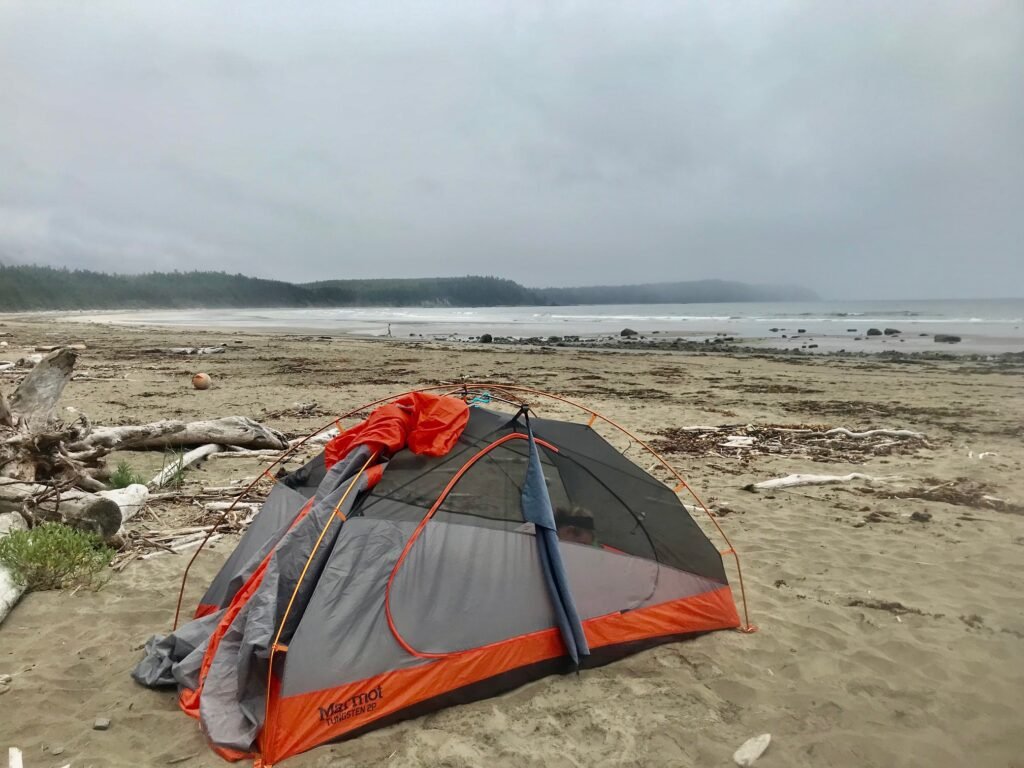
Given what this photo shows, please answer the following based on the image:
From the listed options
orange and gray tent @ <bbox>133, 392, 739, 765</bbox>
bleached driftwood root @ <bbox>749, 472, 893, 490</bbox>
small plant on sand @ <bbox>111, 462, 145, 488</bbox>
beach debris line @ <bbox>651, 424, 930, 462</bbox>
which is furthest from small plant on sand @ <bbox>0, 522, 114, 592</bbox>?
beach debris line @ <bbox>651, 424, 930, 462</bbox>

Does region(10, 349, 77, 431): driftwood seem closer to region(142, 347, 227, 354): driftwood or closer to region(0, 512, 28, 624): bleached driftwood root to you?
region(0, 512, 28, 624): bleached driftwood root

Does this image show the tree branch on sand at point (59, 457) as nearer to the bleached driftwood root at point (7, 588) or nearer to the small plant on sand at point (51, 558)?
the bleached driftwood root at point (7, 588)

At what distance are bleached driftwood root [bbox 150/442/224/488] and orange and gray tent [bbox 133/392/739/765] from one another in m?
3.09

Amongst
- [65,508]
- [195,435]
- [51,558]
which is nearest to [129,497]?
[65,508]

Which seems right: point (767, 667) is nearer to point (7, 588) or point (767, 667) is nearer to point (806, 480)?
point (806, 480)

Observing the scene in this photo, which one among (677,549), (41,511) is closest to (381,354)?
(41,511)

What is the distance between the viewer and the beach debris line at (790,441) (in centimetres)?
892

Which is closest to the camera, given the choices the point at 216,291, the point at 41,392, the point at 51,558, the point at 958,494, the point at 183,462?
the point at 51,558

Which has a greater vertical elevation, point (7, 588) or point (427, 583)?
point (427, 583)

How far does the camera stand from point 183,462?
7.29 metres

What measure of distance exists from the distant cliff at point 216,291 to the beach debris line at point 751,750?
110 metres

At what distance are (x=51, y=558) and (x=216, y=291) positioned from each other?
476ft

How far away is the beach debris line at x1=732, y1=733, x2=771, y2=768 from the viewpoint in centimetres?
300

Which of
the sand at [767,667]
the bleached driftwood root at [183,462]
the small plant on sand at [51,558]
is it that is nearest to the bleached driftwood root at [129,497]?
the bleached driftwood root at [183,462]
